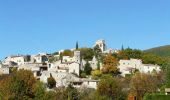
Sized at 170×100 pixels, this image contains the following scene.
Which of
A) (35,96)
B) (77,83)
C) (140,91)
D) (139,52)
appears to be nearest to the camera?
(35,96)

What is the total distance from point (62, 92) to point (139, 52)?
46985mm

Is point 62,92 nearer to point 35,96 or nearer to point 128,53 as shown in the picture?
point 35,96

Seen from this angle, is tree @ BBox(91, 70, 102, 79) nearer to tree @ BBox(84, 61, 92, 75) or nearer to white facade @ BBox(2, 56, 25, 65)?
tree @ BBox(84, 61, 92, 75)

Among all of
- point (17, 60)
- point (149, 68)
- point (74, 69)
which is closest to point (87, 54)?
point (74, 69)

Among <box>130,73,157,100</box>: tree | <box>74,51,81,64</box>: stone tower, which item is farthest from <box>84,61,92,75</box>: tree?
<box>130,73,157,100</box>: tree

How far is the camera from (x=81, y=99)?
268ft

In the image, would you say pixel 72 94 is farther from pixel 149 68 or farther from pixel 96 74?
pixel 149 68

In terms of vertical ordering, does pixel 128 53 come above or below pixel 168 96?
above

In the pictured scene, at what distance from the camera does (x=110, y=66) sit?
114125 millimetres

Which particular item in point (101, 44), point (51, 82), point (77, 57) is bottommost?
point (51, 82)

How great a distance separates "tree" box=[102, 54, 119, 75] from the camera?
371 ft

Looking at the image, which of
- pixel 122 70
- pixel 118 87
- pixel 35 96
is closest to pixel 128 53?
pixel 122 70

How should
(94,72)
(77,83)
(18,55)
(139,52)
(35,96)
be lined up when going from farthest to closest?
(18,55), (139,52), (94,72), (77,83), (35,96)

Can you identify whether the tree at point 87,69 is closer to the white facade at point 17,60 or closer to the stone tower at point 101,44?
the white facade at point 17,60
